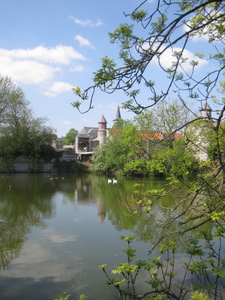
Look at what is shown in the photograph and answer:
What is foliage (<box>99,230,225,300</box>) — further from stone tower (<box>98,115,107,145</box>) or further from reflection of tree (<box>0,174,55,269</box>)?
stone tower (<box>98,115,107,145</box>)

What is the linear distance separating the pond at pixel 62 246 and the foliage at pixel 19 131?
2437 cm

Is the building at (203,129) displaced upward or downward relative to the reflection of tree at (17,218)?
upward

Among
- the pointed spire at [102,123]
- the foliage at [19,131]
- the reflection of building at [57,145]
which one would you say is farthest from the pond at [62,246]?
the pointed spire at [102,123]

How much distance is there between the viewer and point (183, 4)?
367 cm

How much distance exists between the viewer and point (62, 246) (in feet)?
26.9

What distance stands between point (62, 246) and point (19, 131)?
108ft

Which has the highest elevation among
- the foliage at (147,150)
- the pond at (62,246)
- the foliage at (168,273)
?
the foliage at (147,150)

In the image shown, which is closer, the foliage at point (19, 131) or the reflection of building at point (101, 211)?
the reflection of building at point (101, 211)

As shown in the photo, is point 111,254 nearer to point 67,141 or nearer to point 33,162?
point 33,162

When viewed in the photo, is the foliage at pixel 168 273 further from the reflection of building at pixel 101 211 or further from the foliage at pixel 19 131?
the foliage at pixel 19 131

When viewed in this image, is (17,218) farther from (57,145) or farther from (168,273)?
(57,145)

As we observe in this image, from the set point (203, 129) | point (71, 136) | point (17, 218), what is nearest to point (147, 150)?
point (203, 129)

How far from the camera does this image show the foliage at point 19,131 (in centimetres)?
3641

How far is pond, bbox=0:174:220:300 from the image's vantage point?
5.61 metres
